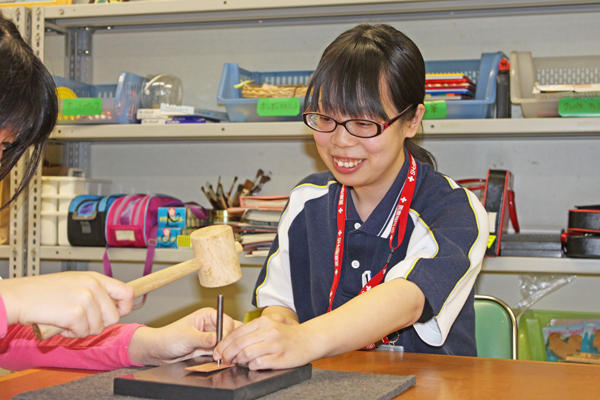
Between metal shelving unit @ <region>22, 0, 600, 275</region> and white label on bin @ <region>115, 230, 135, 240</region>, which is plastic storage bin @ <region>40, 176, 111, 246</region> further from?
white label on bin @ <region>115, 230, 135, 240</region>

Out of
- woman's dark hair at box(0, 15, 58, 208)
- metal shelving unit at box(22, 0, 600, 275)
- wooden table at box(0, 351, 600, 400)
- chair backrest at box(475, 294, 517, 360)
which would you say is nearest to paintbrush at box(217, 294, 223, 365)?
wooden table at box(0, 351, 600, 400)

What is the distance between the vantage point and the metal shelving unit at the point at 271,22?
2.12m

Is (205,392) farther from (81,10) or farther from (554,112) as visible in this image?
(81,10)

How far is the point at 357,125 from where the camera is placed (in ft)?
4.40

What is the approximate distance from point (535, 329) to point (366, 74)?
1.35 m

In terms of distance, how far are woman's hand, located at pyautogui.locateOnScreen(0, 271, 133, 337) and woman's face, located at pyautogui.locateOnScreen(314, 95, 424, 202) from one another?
65 cm

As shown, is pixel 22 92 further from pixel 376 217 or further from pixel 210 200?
pixel 210 200

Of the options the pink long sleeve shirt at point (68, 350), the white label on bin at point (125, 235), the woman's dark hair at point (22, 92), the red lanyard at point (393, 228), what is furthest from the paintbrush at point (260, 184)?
A: the woman's dark hair at point (22, 92)

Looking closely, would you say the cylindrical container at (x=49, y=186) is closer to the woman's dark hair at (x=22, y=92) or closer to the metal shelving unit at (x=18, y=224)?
the metal shelving unit at (x=18, y=224)

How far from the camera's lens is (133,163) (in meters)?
2.89

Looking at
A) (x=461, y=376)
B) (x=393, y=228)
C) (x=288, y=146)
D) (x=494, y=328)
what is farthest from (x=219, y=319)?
(x=288, y=146)

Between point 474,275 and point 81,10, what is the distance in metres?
1.79

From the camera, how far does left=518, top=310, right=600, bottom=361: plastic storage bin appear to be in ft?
7.31

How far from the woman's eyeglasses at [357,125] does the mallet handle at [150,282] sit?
454mm
